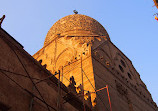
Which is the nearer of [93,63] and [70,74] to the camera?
[93,63]

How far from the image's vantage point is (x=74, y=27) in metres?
19.8

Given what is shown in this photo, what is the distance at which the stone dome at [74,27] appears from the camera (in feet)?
64.1

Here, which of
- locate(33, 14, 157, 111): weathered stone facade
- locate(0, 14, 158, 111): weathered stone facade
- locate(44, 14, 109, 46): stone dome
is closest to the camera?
locate(0, 14, 158, 111): weathered stone facade

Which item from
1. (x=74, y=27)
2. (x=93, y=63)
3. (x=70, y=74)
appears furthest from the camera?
(x=74, y=27)

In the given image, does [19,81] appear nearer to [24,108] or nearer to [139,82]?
[24,108]

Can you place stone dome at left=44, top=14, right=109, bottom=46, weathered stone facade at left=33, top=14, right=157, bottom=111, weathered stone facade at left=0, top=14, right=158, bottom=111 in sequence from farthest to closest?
stone dome at left=44, top=14, right=109, bottom=46, weathered stone facade at left=33, top=14, right=157, bottom=111, weathered stone facade at left=0, top=14, right=158, bottom=111

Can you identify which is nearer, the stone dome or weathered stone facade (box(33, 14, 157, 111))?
weathered stone facade (box(33, 14, 157, 111))

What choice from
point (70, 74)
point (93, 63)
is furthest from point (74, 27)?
point (93, 63)

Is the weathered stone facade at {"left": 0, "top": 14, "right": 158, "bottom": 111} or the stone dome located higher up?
the stone dome

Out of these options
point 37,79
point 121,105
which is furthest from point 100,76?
point 37,79

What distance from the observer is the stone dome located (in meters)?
19.5

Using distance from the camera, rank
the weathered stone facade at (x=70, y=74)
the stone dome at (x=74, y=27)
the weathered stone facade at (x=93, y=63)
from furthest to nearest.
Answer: the stone dome at (x=74, y=27)
the weathered stone facade at (x=93, y=63)
the weathered stone facade at (x=70, y=74)

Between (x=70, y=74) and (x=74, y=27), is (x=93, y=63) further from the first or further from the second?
(x=74, y=27)

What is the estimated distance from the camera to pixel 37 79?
838cm
